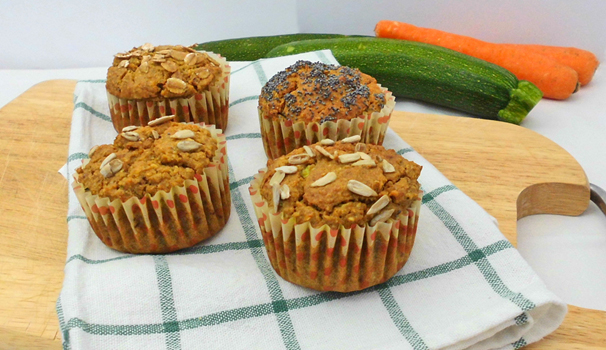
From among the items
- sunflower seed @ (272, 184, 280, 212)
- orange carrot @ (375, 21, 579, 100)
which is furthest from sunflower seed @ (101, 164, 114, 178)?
orange carrot @ (375, 21, 579, 100)

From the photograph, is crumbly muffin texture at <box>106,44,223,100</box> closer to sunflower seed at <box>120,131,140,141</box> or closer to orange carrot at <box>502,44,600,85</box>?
sunflower seed at <box>120,131,140,141</box>

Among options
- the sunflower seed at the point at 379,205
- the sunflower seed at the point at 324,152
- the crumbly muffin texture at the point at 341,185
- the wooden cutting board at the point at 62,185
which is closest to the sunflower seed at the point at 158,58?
the wooden cutting board at the point at 62,185

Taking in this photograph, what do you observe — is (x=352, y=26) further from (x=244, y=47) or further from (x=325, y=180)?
(x=325, y=180)

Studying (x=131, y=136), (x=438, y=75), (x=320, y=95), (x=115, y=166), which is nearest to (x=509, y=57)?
(x=438, y=75)

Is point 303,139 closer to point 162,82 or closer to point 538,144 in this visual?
point 162,82

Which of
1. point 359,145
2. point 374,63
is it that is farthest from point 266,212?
point 374,63
